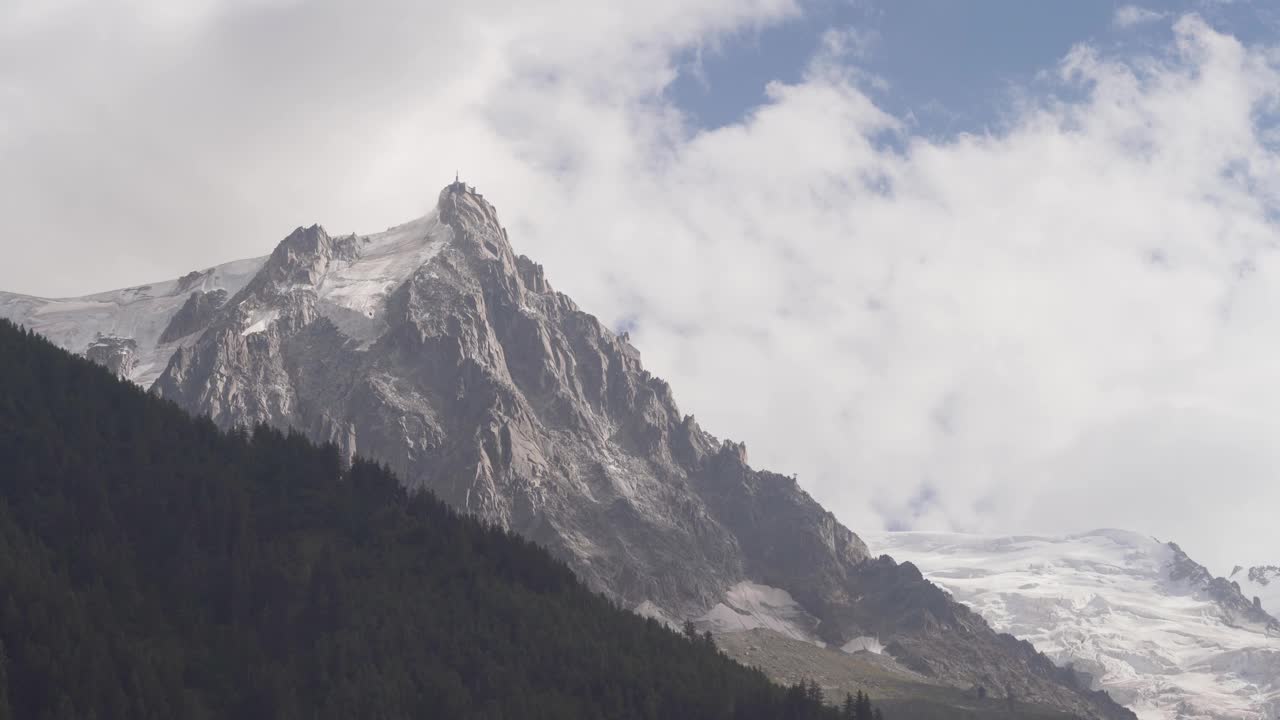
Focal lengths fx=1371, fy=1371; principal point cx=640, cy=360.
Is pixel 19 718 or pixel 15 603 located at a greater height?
pixel 15 603

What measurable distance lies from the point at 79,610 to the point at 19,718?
27657 mm

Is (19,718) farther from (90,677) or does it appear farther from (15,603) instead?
(15,603)

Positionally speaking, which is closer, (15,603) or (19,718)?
(19,718)

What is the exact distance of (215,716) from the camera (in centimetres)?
19825

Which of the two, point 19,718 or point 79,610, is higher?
point 79,610

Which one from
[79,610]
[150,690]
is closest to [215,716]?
[150,690]

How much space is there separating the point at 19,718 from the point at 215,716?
101 ft

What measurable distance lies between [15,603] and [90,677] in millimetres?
18137

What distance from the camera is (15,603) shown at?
192625 millimetres

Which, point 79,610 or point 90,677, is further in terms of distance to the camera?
point 79,610

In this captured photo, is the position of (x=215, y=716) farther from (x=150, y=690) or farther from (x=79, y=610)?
(x=79, y=610)

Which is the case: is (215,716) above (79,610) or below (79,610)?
below

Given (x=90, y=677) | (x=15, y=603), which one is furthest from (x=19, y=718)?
(x=15, y=603)

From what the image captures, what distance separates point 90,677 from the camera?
18450cm
